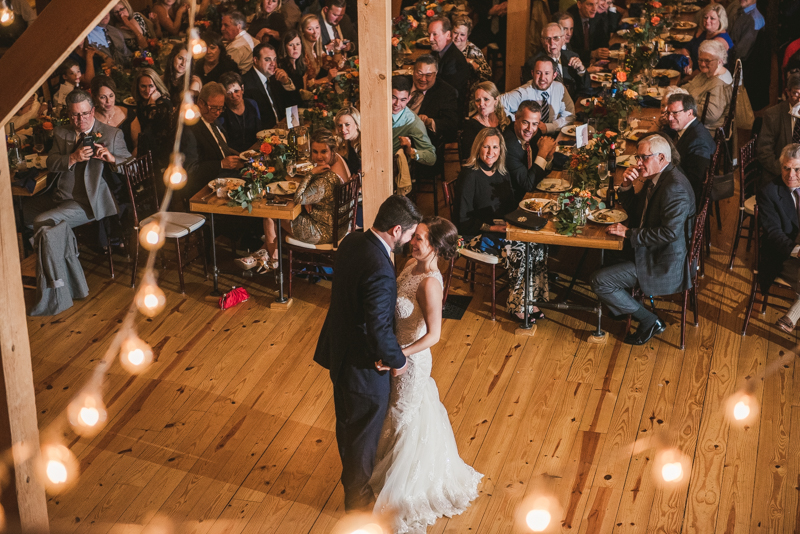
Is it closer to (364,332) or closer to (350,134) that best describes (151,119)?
(350,134)

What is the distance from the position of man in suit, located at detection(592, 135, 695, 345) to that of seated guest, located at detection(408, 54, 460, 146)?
231 centimetres

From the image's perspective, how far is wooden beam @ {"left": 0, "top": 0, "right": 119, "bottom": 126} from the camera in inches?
111

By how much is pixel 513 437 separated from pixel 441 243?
133cm

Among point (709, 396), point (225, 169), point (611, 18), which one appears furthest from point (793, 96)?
point (225, 169)

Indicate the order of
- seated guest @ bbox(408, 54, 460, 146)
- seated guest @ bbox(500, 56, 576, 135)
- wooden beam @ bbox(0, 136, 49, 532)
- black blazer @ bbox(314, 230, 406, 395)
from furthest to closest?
seated guest @ bbox(408, 54, 460, 146)
seated guest @ bbox(500, 56, 576, 135)
black blazer @ bbox(314, 230, 406, 395)
wooden beam @ bbox(0, 136, 49, 532)

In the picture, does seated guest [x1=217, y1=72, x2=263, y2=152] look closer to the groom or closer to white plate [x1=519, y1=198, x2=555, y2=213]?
white plate [x1=519, y1=198, x2=555, y2=213]

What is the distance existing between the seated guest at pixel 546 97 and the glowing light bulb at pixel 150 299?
3.17 m

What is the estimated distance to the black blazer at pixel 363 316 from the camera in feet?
11.8

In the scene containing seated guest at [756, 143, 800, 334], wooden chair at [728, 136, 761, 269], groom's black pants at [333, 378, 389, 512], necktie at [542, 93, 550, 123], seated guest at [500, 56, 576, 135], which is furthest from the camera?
necktie at [542, 93, 550, 123]

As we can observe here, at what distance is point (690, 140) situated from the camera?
5930 mm

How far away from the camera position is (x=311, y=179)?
18.7 ft

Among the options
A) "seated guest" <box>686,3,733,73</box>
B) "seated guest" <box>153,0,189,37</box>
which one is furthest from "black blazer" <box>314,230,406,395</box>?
"seated guest" <box>153,0,189,37</box>

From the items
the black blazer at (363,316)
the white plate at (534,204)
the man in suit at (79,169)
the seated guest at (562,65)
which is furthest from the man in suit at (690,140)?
the man in suit at (79,169)

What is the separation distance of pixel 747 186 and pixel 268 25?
5.32 m
